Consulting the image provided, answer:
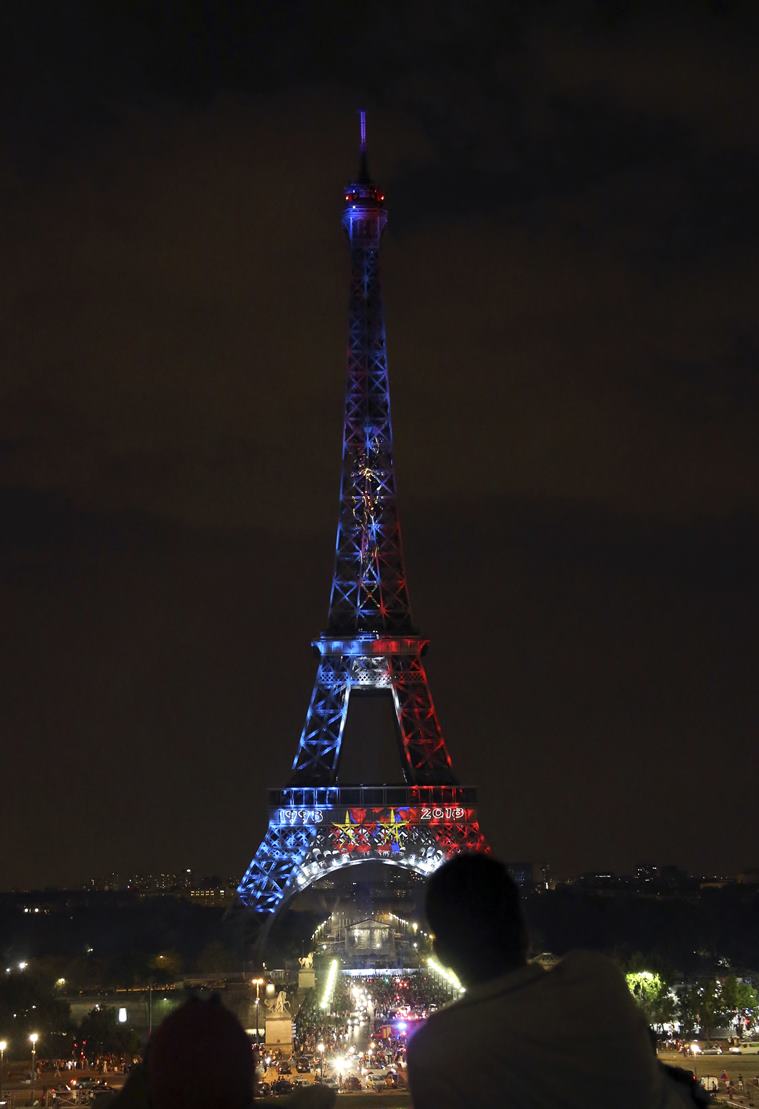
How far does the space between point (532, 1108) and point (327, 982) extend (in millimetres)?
105716

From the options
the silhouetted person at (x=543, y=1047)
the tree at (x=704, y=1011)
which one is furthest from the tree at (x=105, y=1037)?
the silhouetted person at (x=543, y=1047)

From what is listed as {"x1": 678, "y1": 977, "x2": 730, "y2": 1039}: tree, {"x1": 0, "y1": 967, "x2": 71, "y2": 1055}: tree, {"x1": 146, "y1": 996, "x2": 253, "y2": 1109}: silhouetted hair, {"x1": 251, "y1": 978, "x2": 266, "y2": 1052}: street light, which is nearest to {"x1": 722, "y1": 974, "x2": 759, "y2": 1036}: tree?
{"x1": 678, "y1": 977, "x2": 730, "y2": 1039}: tree

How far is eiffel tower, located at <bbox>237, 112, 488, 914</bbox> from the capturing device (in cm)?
11012

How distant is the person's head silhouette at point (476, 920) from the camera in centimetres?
552

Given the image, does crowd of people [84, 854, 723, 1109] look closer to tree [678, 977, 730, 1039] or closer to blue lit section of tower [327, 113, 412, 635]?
tree [678, 977, 730, 1039]

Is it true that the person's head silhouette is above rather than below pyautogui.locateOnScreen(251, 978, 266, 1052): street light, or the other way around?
below

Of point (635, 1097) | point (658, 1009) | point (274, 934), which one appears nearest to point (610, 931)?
point (274, 934)

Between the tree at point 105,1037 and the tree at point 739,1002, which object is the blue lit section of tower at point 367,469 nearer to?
the tree at point 739,1002

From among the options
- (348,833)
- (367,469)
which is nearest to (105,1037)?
(348,833)

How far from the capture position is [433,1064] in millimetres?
5172

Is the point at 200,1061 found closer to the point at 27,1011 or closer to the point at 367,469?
the point at 27,1011

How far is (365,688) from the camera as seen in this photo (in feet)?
376

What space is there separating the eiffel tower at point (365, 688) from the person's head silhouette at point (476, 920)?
3974 inches

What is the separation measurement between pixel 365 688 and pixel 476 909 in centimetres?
10924
